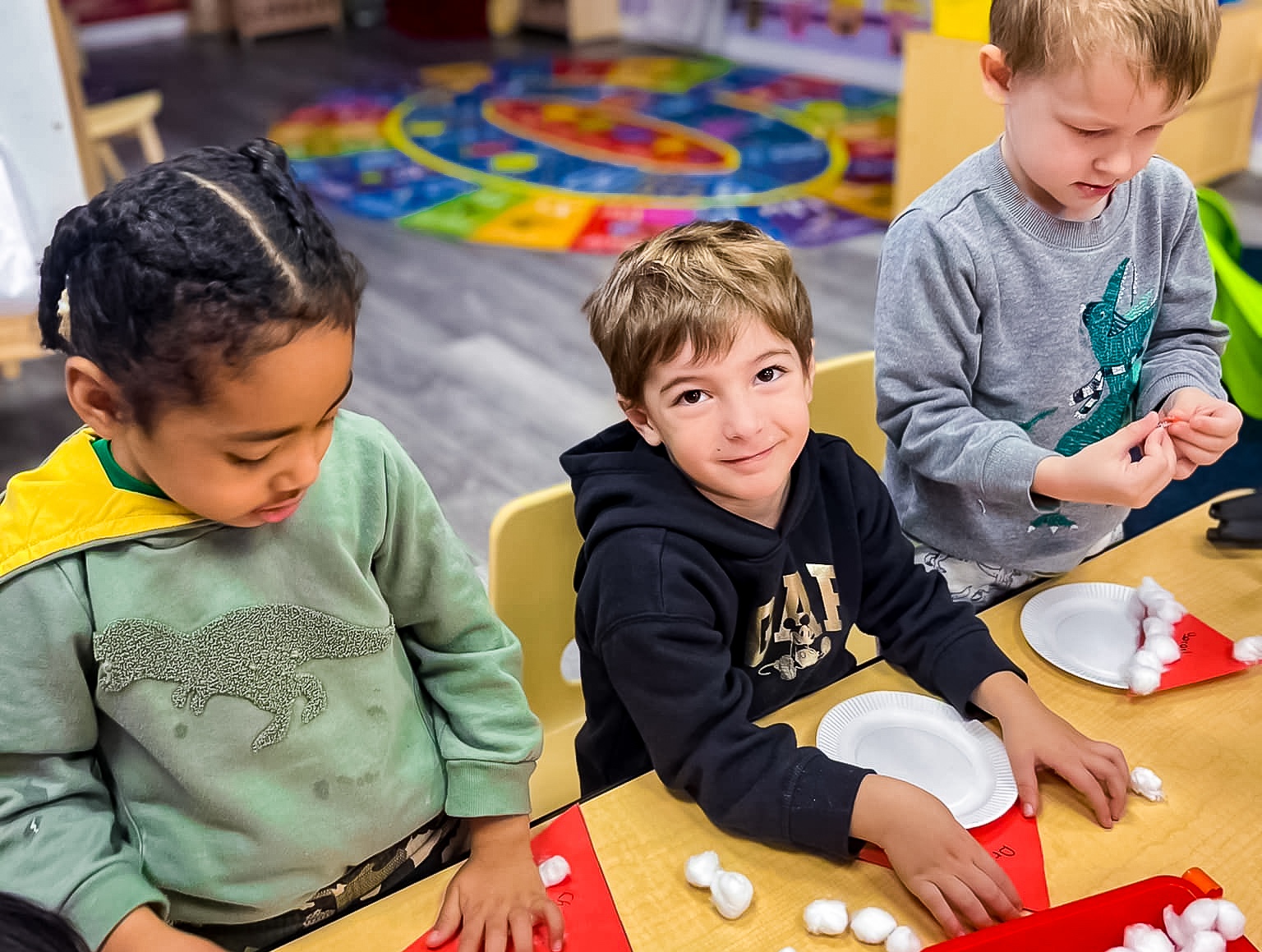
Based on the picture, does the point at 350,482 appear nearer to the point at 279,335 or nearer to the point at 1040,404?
the point at 279,335

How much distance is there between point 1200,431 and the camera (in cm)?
99

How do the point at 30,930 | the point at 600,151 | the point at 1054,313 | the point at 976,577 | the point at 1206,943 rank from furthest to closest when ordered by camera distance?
the point at 600,151
the point at 976,577
the point at 1054,313
the point at 1206,943
the point at 30,930

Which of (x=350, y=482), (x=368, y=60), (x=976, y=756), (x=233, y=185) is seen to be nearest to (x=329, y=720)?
(x=350, y=482)

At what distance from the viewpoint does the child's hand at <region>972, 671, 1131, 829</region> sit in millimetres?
825

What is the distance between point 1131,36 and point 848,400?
45cm

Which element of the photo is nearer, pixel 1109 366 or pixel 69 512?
pixel 69 512

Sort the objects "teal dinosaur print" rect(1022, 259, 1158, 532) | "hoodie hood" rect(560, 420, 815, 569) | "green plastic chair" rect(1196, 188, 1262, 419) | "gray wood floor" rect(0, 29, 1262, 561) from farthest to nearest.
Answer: "gray wood floor" rect(0, 29, 1262, 561) → "green plastic chair" rect(1196, 188, 1262, 419) → "teal dinosaur print" rect(1022, 259, 1158, 532) → "hoodie hood" rect(560, 420, 815, 569)

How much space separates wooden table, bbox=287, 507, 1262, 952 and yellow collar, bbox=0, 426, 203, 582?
0.95 feet

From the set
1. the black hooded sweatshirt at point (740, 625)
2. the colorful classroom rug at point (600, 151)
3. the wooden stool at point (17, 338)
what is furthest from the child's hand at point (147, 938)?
the colorful classroom rug at point (600, 151)

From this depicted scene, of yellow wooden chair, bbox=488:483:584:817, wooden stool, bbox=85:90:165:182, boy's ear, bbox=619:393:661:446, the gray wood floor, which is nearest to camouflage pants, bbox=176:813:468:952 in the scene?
yellow wooden chair, bbox=488:483:584:817

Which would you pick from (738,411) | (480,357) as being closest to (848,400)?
(738,411)

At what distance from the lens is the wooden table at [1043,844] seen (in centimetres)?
75

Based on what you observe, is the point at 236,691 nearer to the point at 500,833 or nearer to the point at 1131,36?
the point at 500,833

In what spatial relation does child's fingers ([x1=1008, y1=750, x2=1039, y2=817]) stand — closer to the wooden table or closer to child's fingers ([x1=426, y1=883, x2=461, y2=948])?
the wooden table
